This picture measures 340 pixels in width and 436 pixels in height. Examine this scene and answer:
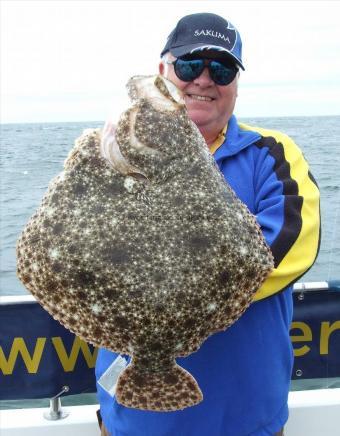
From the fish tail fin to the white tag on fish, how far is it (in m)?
0.61

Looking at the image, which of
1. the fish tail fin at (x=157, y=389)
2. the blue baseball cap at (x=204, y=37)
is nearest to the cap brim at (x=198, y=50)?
the blue baseball cap at (x=204, y=37)

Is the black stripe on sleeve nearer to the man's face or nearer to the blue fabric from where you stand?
the blue fabric

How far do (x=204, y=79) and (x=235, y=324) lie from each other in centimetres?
116

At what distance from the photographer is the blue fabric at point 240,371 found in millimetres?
2514

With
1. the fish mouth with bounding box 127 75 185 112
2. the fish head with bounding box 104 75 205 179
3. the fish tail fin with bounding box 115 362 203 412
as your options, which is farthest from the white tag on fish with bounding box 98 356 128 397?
the fish mouth with bounding box 127 75 185 112

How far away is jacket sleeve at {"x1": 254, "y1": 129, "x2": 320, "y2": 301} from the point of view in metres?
2.20

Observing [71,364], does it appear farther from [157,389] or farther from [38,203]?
[38,203]

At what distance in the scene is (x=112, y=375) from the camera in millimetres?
Answer: 2555

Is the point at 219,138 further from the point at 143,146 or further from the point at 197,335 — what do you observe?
the point at 197,335

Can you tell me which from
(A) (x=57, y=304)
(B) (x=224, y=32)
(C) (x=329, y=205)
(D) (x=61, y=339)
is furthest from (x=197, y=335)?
(C) (x=329, y=205)

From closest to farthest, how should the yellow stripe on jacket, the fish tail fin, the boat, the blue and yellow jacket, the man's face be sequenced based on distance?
the fish tail fin → the yellow stripe on jacket → the blue and yellow jacket → the man's face → the boat

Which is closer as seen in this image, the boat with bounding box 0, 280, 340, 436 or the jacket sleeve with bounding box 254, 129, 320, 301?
the jacket sleeve with bounding box 254, 129, 320, 301

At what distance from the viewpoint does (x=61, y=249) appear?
1803 millimetres

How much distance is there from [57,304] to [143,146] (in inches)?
24.6
